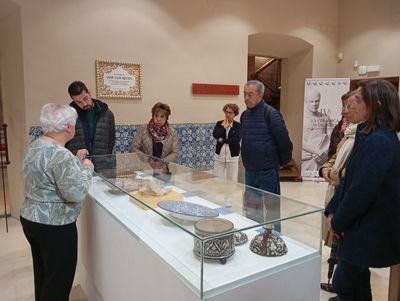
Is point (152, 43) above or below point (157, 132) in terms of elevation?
above

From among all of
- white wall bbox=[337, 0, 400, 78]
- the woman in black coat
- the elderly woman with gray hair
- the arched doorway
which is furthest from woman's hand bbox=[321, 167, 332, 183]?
white wall bbox=[337, 0, 400, 78]

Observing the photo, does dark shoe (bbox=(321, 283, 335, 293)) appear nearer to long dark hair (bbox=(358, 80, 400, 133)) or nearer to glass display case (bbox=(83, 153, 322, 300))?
glass display case (bbox=(83, 153, 322, 300))

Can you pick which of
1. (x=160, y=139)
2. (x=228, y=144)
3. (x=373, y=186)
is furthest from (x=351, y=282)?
(x=228, y=144)

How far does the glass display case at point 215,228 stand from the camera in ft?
3.97

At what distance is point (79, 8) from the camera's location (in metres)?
3.99

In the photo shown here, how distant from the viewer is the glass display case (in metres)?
1.21

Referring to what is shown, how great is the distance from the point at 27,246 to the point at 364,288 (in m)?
3.13

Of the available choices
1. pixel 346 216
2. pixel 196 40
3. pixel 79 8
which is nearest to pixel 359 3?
pixel 196 40

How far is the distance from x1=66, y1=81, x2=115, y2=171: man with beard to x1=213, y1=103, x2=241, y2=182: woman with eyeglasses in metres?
1.83

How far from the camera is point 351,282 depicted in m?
1.73

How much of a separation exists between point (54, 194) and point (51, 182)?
73mm

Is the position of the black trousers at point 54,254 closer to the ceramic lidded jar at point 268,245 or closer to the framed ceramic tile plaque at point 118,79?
the ceramic lidded jar at point 268,245

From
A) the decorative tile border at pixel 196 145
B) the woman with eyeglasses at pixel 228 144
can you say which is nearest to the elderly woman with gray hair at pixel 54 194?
the woman with eyeglasses at pixel 228 144

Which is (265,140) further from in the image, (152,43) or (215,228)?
(152,43)
